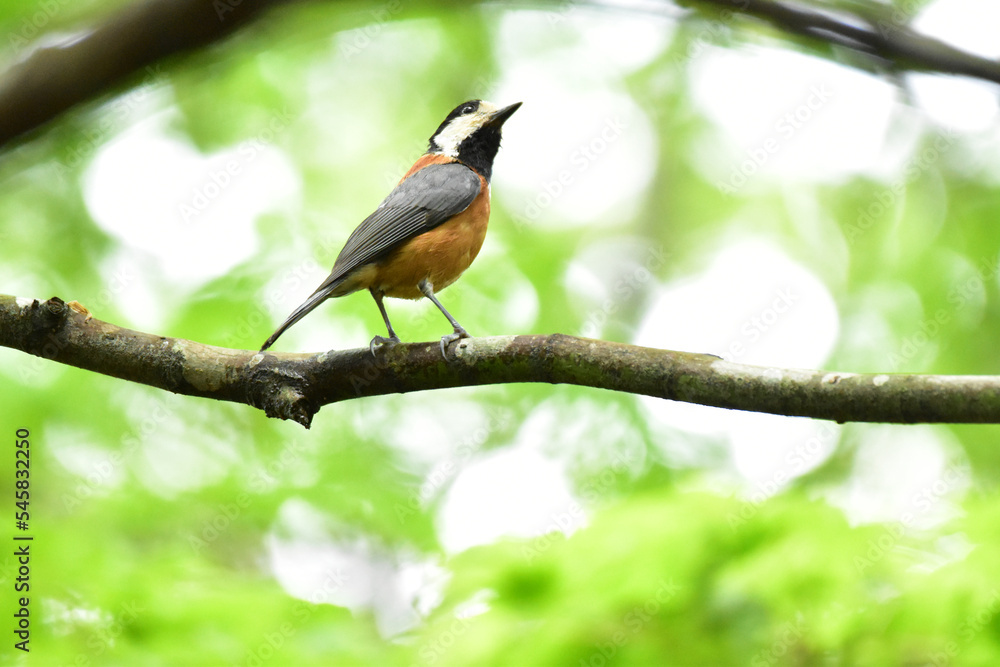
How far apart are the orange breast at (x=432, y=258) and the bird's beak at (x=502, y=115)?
1.01m

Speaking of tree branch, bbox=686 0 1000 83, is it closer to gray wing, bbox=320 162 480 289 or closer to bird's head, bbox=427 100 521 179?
gray wing, bbox=320 162 480 289

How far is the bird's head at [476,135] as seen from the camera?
5.86 meters

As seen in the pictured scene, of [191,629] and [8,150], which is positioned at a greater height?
[8,150]

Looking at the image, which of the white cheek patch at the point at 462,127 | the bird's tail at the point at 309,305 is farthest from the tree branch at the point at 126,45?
the white cheek patch at the point at 462,127

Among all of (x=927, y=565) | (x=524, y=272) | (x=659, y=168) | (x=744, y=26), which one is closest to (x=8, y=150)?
(x=744, y=26)

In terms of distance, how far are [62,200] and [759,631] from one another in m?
6.28

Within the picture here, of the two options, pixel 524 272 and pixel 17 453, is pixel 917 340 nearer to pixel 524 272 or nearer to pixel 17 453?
pixel 524 272

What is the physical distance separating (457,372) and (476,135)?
3.20m

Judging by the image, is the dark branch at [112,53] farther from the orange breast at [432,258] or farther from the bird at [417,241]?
the orange breast at [432,258]

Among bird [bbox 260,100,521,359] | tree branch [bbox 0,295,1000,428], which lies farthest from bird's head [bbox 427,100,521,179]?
tree branch [bbox 0,295,1000,428]

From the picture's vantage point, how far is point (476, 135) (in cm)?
596

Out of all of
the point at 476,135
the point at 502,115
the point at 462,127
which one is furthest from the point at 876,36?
the point at 462,127

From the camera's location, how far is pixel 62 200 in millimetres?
6703

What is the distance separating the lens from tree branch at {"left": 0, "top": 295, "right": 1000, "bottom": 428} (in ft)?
8.07
